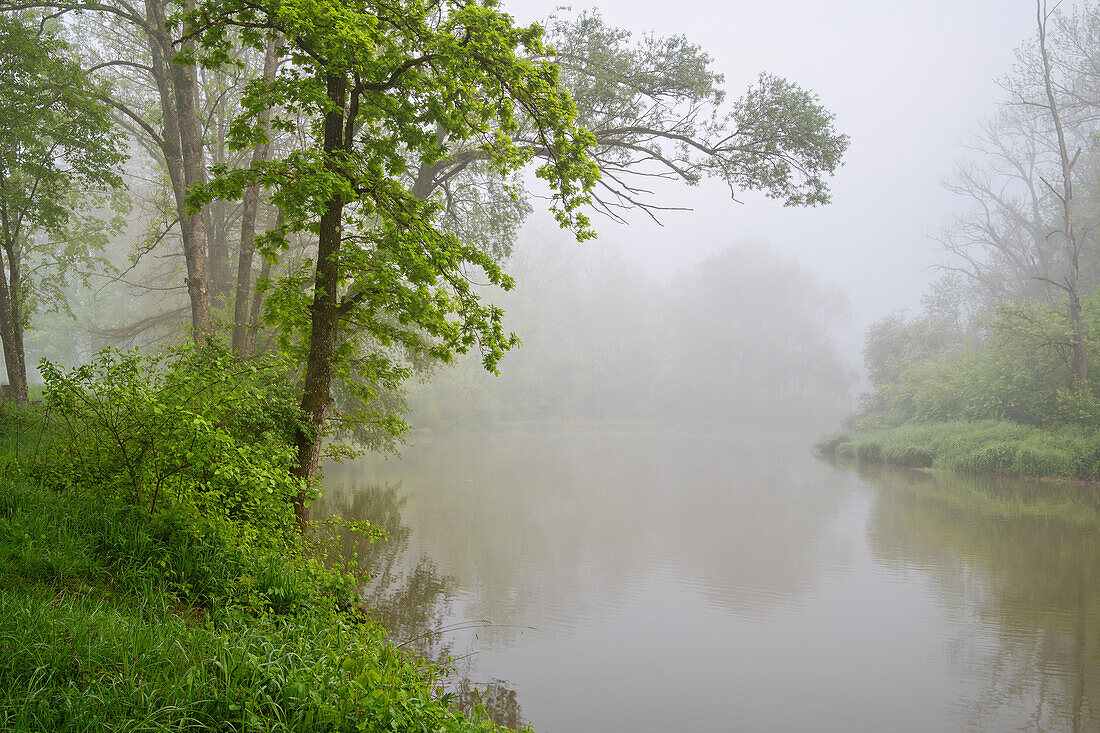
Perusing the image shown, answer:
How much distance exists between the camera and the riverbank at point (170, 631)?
7.86 ft

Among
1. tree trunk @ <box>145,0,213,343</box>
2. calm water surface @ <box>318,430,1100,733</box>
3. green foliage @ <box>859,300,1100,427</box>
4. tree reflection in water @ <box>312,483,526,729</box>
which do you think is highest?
tree trunk @ <box>145,0,213,343</box>

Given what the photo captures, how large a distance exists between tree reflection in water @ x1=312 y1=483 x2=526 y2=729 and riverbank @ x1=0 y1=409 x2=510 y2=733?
2.18ft

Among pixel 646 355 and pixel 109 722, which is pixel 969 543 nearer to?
pixel 109 722

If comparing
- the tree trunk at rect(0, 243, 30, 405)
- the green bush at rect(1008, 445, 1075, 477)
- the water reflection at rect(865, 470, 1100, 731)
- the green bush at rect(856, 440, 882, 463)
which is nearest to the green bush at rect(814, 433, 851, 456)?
the green bush at rect(856, 440, 882, 463)

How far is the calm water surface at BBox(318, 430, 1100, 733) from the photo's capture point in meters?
5.14

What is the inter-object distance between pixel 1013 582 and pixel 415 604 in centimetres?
778

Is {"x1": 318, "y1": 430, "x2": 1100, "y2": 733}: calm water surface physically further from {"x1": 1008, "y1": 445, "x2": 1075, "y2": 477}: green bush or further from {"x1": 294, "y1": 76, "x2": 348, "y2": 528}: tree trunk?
{"x1": 294, "y1": 76, "x2": 348, "y2": 528}: tree trunk

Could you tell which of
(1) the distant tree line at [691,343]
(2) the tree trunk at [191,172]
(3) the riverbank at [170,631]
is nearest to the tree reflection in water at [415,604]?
(3) the riverbank at [170,631]

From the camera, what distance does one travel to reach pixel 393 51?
15.4 feet

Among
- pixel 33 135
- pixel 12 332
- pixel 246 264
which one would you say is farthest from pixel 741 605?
pixel 33 135

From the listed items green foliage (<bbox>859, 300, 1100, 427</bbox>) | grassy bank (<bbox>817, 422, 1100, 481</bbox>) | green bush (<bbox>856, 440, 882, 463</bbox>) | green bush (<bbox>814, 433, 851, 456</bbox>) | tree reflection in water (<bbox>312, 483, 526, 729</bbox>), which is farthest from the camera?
green bush (<bbox>814, 433, 851, 456</bbox>)

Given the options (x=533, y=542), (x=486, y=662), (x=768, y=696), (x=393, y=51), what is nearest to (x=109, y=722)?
(x=486, y=662)

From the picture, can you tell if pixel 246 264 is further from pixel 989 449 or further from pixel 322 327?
pixel 989 449

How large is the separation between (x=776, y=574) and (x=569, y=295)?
43.4m
